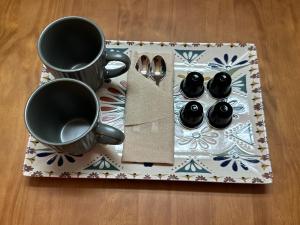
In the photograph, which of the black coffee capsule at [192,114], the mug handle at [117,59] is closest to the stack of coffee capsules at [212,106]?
the black coffee capsule at [192,114]

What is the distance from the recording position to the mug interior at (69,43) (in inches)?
20.3

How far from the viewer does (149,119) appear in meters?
0.54

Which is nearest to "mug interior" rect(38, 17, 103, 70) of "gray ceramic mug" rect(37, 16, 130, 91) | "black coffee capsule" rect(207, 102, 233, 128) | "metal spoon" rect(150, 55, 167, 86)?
"gray ceramic mug" rect(37, 16, 130, 91)

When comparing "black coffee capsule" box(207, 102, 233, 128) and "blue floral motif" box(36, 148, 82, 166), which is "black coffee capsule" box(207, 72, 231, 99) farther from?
"blue floral motif" box(36, 148, 82, 166)

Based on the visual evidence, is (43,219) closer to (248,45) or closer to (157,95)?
(157,95)

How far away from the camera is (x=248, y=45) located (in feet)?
1.99

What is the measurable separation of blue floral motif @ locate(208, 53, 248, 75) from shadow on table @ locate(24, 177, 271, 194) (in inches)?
8.3

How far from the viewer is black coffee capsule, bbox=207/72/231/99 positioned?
544mm

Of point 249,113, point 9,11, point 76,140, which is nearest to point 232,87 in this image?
point 249,113

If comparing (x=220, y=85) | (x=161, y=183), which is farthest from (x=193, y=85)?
(x=161, y=183)

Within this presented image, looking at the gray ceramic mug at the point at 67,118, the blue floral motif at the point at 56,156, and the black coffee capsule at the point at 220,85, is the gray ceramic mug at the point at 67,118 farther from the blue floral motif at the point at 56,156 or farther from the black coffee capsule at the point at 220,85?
the black coffee capsule at the point at 220,85

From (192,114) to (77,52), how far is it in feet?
0.78

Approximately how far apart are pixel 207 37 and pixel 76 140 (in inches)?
13.6

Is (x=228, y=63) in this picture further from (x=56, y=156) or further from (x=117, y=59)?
(x=56, y=156)
